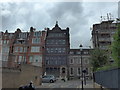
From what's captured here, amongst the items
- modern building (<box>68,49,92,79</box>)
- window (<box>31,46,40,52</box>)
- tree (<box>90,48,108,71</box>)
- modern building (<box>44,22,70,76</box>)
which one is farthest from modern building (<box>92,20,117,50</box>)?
tree (<box>90,48,108,71</box>)

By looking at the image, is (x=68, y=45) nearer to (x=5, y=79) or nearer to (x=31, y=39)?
(x=31, y=39)

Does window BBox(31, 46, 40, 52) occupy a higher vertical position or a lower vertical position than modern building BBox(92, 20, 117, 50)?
lower

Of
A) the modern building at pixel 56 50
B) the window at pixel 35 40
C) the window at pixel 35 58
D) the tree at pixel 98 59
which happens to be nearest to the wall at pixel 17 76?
the tree at pixel 98 59

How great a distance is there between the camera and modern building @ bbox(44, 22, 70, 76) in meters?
53.1

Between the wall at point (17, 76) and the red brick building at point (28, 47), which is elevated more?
the red brick building at point (28, 47)

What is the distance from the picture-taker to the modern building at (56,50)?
5306cm

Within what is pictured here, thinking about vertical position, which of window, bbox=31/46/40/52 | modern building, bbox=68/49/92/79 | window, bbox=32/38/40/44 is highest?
window, bbox=32/38/40/44

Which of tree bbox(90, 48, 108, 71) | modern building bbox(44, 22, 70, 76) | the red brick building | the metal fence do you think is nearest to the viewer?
the metal fence

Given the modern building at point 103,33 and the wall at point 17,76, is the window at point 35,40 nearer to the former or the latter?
the modern building at point 103,33

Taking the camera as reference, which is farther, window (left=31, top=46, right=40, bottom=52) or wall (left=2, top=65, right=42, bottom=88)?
window (left=31, top=46, right=40, bottom=52)

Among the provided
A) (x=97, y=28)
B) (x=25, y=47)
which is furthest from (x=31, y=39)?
(x=97, y=28)

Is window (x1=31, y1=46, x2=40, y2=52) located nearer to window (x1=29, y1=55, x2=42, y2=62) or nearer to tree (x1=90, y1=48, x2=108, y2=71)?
window (x1=29, y1=55, x2=42, y2=62)

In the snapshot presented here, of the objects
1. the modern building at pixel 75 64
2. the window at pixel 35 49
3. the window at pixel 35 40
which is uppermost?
the window at pixel 35 40

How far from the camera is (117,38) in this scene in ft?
37.9
